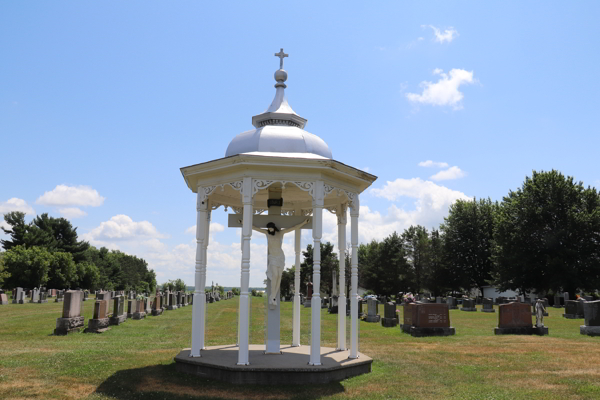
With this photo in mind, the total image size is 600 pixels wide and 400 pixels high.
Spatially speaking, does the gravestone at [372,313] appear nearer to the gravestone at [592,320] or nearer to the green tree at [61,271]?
the gravestone at [592,320]

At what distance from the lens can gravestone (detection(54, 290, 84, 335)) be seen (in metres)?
16.8

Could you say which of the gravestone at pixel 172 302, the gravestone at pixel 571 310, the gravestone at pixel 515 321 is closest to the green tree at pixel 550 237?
the gravestone at pixel 571 310

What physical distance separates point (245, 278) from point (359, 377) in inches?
128

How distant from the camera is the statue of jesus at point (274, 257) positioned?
10.5 meters

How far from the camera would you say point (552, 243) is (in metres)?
40.2

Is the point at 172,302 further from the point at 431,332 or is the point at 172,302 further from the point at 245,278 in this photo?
the point at 245,278

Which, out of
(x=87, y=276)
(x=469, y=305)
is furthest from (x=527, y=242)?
(x=87, y=276)

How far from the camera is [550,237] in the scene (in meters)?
40.3

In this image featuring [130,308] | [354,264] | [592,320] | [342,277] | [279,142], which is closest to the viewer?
[279,142]

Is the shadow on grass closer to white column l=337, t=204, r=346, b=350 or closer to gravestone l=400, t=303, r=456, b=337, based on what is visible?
white column l=337, t=204, r=346, b=350

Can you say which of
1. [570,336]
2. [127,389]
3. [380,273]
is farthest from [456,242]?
[127,389]

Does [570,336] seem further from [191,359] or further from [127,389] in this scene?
[127,389]

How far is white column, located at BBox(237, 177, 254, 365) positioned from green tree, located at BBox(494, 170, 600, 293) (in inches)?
1456

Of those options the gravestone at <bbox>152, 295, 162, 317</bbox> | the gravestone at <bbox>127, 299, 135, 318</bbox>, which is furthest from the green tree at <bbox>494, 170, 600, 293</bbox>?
the gravestone at <bbox>127, 299, 135, 318</bbox>
